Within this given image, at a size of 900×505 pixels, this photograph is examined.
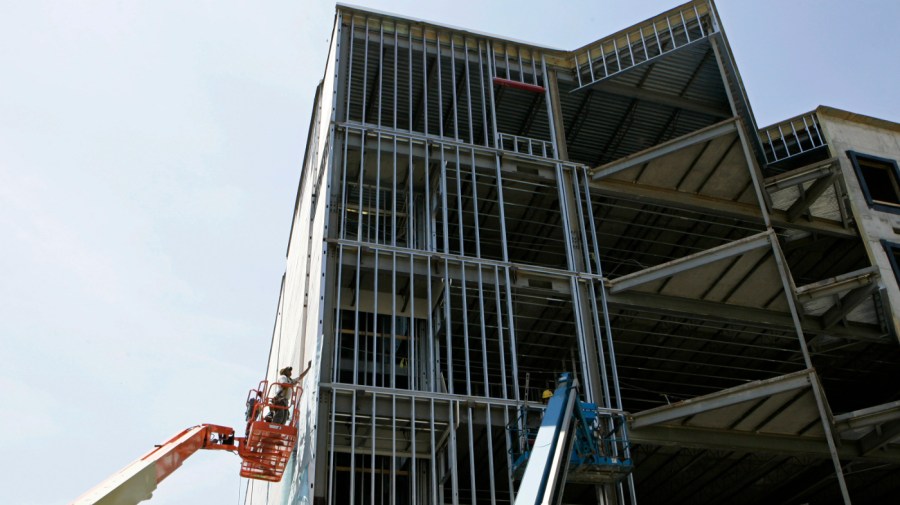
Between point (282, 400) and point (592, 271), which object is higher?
point (592, 271)

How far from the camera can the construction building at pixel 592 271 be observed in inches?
831

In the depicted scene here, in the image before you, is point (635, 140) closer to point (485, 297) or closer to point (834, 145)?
point (834, 145)

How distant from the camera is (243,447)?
65.8 feet

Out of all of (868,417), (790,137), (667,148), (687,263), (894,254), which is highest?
(790,137)

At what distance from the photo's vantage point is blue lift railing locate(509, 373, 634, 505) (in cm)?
1455

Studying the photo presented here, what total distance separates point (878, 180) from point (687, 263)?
10217 mm

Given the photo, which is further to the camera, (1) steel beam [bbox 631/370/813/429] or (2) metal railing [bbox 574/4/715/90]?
(2) metal railing [bbox 574/4/715/90]

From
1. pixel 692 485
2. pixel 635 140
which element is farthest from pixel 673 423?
pixel 635 140

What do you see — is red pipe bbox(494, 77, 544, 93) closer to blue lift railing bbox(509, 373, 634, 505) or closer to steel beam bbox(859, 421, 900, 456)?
blue lift railing bbox(509, 373, 634, 505)

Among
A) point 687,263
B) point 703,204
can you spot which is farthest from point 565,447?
point 703,204

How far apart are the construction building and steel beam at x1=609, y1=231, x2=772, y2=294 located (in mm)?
67

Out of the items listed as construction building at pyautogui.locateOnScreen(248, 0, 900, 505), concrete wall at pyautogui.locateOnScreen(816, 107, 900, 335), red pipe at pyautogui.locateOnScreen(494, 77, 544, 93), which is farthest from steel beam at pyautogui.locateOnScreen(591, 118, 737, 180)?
concrete wall at pyautogui.locateOnScreen(816, 107, 900, 335)

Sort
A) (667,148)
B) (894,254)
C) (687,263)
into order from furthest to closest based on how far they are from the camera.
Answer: (894,254) < (667,148) < (687,263)

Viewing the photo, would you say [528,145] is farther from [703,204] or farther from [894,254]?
[894,254]
